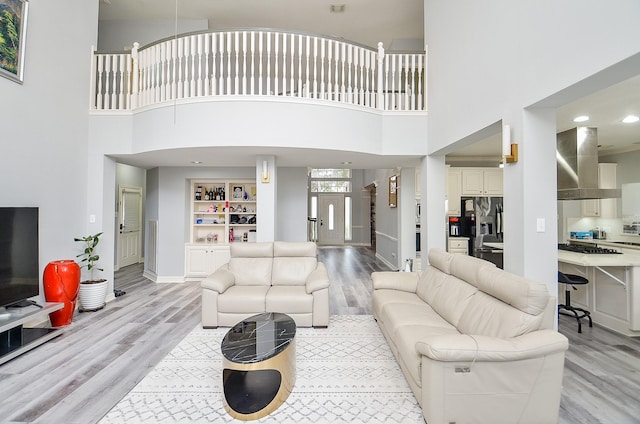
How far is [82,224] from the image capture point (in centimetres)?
454

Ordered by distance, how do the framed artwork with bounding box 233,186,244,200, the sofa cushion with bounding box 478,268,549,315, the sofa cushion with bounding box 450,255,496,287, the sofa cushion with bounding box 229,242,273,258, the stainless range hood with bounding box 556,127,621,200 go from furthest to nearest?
the framed artwork with bounding box 233,186,244,200, the sofa cushion with bounding box 229,242,273,258, the stainless range hood with bounding box 556,127,621,200, the sofa cushion with bounding box 450,255,496,287, the sofa cushion with bounding box 478,268,549,315

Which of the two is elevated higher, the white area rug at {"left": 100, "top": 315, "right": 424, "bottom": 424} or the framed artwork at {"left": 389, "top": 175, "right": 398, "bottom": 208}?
the framed artwork at {"left": 389, "top": 175, "right": 398, "bottom": 208}

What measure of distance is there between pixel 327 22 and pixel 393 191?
4.09 metres

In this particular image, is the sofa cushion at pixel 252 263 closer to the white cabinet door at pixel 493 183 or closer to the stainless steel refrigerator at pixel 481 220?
the stainless steel refrigerator at pixel 481 220

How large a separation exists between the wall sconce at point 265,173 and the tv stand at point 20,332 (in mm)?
2952

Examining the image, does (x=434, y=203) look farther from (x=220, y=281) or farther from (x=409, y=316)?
(x=220, y=281)

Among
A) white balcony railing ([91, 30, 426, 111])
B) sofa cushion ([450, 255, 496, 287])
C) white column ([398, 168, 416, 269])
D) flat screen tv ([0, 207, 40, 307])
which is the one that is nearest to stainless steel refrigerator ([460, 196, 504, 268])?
white column ([398, 168, 416, 269])

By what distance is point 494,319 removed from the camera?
86.4 inches

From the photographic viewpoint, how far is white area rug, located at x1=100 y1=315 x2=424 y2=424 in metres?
2.04

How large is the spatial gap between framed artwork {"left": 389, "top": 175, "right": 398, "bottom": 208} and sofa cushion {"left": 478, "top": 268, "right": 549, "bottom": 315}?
4.78 meters

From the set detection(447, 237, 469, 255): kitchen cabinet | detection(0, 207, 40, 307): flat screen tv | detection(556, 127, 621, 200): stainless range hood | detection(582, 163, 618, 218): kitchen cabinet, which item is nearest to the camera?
detection(0, 207, 40, 307): flat screen tv

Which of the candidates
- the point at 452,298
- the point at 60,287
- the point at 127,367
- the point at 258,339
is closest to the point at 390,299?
the point at 452,298

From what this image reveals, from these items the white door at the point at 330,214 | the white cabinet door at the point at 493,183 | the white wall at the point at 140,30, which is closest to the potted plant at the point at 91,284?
the white wall at the point at 140,30

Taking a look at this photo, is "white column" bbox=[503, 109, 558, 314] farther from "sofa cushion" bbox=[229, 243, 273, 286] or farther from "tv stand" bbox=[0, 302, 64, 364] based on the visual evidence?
"tv stand" bbox=[0, 302, 64, 364]
